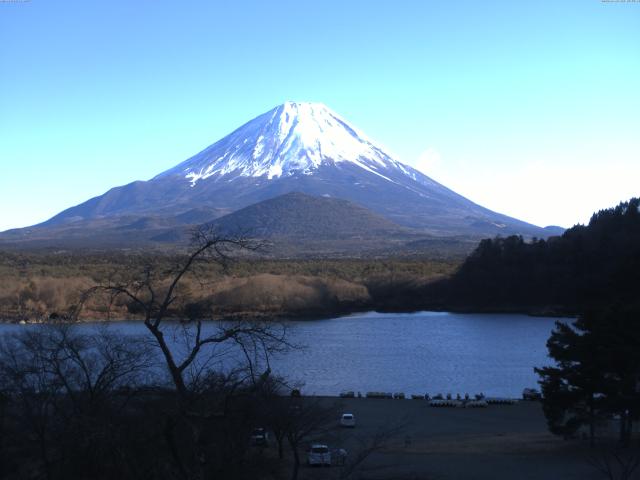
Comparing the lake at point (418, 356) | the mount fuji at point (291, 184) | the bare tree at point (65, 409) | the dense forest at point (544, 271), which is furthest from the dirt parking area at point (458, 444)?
the mount fuji at point (291, 184)

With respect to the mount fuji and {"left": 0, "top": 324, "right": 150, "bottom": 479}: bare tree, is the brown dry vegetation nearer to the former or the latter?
{"left": 0, "top": 324, "right": 150, "bottom": 479}: bare tree

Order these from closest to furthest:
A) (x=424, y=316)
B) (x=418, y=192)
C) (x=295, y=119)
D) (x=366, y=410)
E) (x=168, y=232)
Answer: (x=366, y=410) → (x=424, y=316) → (x=168, y=232) → (x=418, y=192) → (x=295, y=119)

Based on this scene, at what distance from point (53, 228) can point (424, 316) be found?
77.4 m

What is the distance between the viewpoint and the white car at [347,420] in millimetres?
14383

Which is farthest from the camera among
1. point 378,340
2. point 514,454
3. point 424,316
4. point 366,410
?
point 424,316

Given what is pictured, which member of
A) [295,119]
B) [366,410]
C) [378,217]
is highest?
[295,119]

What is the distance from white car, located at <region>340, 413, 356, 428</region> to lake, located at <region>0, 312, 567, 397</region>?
222cm

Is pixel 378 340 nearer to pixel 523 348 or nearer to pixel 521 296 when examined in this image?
pixel 523 348

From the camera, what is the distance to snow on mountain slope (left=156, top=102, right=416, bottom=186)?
409 ft

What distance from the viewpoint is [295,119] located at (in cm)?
12862

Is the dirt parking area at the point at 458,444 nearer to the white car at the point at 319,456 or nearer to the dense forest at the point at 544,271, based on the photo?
the white car at the point at 319,456

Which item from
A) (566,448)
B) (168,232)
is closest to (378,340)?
(566,448)

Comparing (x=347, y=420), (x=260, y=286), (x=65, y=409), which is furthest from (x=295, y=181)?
(x=65, y=409)

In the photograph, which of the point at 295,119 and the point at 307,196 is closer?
the point at 307,196
